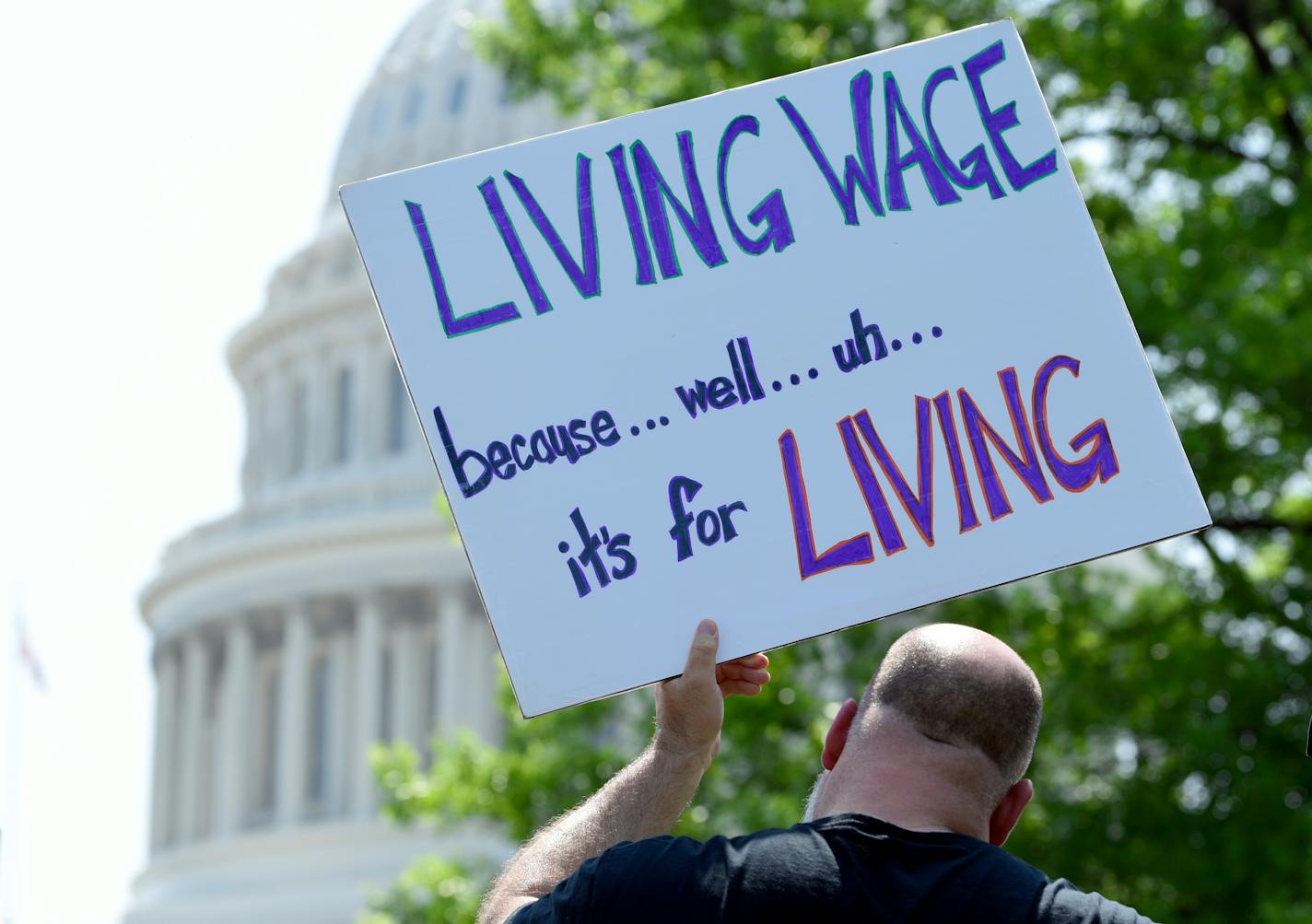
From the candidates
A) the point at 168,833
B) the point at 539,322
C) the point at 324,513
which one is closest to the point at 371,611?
the point at 324,513

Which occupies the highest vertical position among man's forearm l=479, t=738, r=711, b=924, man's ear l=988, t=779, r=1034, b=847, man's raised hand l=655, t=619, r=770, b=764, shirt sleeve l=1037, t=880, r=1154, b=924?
man's raised hand l=655, t=619, r=770, b=764

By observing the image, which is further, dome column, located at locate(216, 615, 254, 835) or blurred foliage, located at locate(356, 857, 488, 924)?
dome column, located at locate(216, 615, 254, 835)

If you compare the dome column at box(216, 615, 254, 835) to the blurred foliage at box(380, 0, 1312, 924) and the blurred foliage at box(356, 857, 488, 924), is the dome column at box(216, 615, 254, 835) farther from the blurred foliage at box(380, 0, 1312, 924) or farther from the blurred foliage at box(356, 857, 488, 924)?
the blurred foliage at box(380, 0, 1312, 924)

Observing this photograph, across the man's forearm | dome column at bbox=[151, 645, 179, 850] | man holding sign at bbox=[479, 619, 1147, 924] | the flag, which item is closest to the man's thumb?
the man's forearm

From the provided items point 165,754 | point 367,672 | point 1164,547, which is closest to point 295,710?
point 367,672

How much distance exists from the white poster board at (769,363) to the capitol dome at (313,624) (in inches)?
A: 1871

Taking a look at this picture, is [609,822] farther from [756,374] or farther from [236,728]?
[236,728]

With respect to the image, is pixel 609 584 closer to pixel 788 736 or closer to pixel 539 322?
pixel 539 322

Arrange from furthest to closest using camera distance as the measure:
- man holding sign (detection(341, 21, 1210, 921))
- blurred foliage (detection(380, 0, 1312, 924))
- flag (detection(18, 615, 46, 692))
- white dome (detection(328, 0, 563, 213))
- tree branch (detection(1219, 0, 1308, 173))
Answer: white dome (detection(328, 0, 563, 213)), flag (detection(18, 615, 46, 692)), tree branch (detection(1219, 0, 1308, 173)), blurred foliage (detection(380, 0, 1312, 924)), man holding sign (detection(341, 21, 1210, 921))

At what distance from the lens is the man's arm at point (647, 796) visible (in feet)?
8.93

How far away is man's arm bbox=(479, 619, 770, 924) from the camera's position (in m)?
2.72

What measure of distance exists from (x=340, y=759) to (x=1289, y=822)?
4554cm

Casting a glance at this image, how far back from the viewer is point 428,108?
64.2 m

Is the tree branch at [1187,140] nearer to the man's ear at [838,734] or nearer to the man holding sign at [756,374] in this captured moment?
the man holding sign at [756,374]
